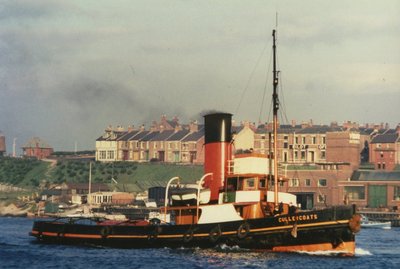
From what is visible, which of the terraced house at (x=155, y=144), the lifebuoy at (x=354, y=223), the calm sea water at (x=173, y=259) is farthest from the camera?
the terraced house at (x=155, y=144)

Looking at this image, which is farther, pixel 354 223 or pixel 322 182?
pixel 322 182

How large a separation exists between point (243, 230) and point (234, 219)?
2031 mm

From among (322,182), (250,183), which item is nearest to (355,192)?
(322,182)

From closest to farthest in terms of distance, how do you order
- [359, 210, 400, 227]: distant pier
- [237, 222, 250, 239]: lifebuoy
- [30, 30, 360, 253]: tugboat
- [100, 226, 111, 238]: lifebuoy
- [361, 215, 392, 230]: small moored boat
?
[30, 30, 360, 253]: tugboat, [237, 222, 250, 239]: lifebuoy, [100, 226, 111, 238]: lifebuoy, [361, 215, 392, 230]: small moored boat, [359, 210, 400, 227]: distant pier

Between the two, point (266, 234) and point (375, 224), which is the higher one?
point (375, 224)

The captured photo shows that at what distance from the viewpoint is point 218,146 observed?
5653 cm

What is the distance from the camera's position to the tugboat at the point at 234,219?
51.3 meters

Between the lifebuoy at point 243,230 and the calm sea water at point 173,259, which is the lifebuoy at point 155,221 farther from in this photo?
the lifebuoy at point 243,230

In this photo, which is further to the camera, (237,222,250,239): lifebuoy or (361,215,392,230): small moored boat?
(361,215,392,230): small moored boat

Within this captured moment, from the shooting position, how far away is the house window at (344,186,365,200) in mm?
143125

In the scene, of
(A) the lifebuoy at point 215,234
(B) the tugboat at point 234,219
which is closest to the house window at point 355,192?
(B) the tugboat at point 234,219

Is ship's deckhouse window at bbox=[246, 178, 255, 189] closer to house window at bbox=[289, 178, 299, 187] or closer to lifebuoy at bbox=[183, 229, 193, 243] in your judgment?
lifebuoy at bbox=[183, 229, 193, 243]

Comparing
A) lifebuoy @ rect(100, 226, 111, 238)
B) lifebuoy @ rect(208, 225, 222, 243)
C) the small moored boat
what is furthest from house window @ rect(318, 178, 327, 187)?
lifebuoy @ rect(208, 225, 222, 243)

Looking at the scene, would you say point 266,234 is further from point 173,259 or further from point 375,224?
point 375,224
